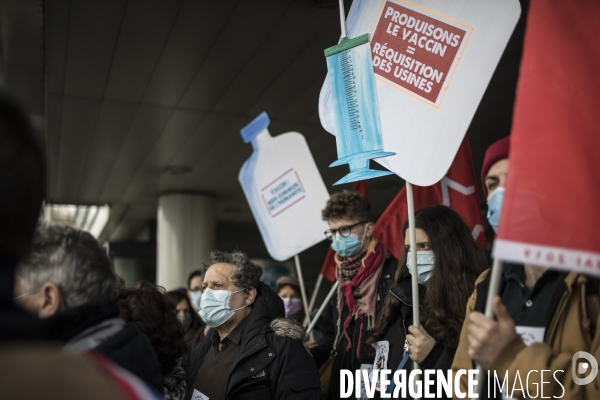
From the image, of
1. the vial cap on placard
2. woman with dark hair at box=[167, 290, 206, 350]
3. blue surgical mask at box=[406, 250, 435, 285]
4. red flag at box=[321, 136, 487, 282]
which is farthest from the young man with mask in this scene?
woman with dark hair at box=[167, 290, 206, 350]

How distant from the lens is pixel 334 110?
98.5 inches

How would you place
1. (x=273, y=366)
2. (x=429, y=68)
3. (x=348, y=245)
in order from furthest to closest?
(x=348, y=245) < (x=273, y=366) < (x=429, y=68)

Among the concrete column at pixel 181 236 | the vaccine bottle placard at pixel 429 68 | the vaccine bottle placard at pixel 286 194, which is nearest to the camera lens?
the vaccine bottle placard at pixel 429 68

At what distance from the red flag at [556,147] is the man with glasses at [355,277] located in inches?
74.1

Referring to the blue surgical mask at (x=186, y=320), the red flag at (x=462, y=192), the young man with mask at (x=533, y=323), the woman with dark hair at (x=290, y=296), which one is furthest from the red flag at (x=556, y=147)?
the woman with dark hair at (x=290, y=296)

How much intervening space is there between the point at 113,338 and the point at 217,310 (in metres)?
1.76

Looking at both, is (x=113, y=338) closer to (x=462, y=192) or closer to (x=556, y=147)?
(x=556, y=147)

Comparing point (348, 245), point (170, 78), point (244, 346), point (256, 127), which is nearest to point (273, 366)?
point (244, 346)

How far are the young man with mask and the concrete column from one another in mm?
10198

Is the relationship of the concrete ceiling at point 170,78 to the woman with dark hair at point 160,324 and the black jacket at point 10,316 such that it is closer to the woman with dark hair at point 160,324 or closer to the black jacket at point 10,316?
the woman with dark hair at point 160,324

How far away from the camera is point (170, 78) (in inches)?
247

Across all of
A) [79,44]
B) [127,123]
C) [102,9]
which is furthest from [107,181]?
[102,9]

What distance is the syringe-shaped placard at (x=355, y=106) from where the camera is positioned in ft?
7.83

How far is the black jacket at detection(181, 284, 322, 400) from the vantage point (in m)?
2.88
